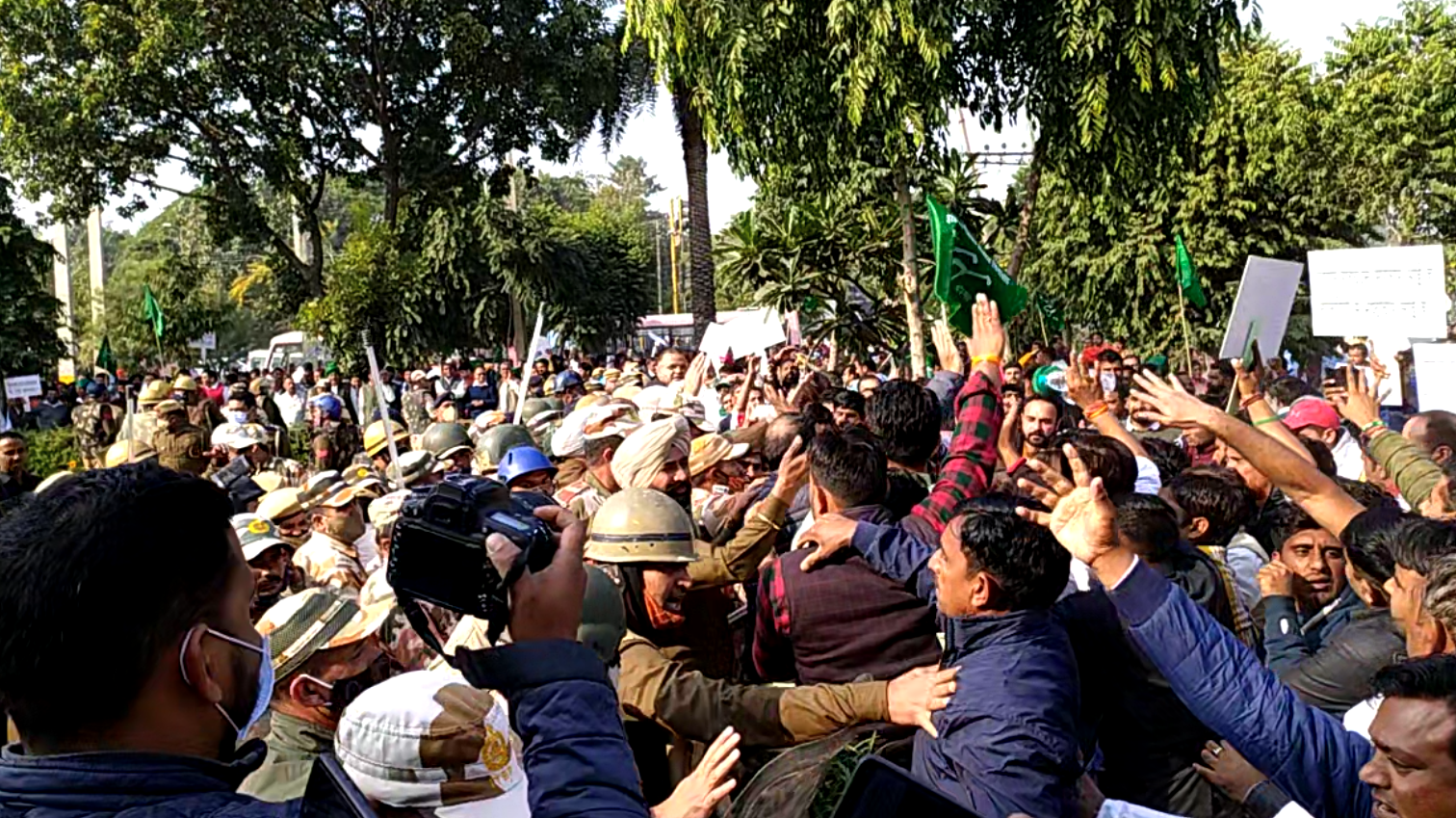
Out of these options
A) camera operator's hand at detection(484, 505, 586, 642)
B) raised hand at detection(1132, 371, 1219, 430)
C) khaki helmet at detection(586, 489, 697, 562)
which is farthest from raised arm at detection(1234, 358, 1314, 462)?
camera operator's hand at detection(484, 505, 586, 642)

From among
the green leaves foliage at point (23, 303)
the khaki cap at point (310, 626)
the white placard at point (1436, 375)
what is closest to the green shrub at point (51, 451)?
the green leaves foliage at point (23, 303)

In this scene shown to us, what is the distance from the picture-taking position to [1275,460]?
3654 mm

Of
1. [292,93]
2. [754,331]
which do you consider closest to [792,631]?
[754,331]

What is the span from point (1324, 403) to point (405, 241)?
21194 mm

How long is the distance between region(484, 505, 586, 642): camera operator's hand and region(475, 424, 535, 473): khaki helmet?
502 cm

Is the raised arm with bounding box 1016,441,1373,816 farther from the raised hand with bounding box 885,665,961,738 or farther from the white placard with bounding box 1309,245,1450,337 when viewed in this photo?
the white placard with bounding box 1309,245,1450,337

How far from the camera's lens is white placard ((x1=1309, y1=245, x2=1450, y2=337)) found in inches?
342

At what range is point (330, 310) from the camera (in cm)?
2442

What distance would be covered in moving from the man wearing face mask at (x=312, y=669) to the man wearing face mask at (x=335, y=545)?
178 centimetres

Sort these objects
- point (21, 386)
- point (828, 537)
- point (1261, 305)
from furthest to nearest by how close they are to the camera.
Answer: point (21, 386) → point (1261, 305) → point (828, 537)

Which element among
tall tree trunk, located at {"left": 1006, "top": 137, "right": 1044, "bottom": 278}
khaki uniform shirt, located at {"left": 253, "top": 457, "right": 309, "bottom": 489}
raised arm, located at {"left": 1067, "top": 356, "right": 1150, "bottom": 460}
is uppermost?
tall tree trunk, located at {"left": 1006, "top": 137, "right": 1044, "bottom": 278}

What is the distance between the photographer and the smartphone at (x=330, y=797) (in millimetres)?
1422

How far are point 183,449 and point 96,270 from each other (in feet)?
140

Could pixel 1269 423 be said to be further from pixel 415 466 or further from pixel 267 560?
pixel 415 466
